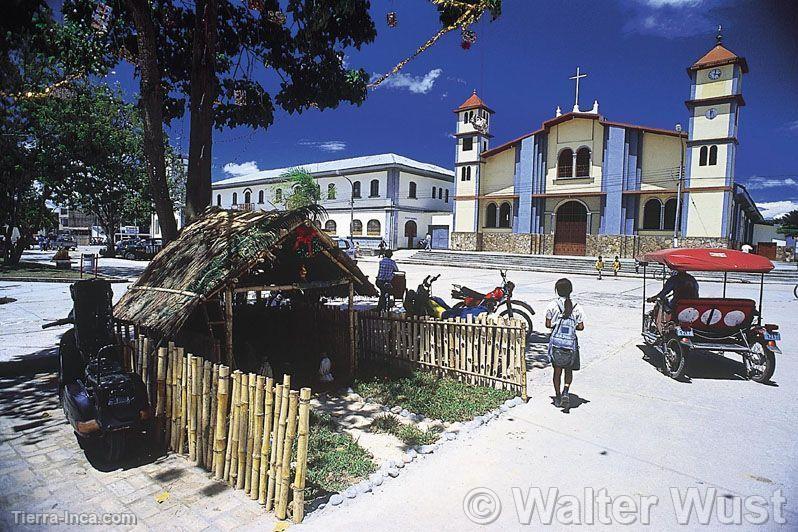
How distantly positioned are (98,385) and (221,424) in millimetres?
1243

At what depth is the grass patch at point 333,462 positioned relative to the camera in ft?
12.6

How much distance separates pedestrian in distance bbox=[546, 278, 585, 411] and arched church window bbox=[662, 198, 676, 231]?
2891cm

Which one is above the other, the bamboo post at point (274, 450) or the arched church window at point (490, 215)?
the arched church window at point (490, 215)

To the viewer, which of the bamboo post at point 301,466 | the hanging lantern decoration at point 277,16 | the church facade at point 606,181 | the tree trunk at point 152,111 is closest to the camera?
the bamboo post at point 301,466

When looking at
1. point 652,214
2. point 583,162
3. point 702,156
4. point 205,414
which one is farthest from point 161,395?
Result: point 583,162

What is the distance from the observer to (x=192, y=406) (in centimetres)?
425

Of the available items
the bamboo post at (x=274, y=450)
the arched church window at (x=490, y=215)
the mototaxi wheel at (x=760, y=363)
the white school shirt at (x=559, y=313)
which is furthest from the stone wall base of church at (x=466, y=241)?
the bamboo post at (x=274, y=450)

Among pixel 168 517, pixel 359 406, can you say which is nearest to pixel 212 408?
pixel 168 517

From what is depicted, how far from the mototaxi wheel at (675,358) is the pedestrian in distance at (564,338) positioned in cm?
220

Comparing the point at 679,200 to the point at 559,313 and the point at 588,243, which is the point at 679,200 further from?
the point at 559,313

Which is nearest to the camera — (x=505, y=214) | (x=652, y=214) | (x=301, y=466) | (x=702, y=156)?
(x=301, y=466)

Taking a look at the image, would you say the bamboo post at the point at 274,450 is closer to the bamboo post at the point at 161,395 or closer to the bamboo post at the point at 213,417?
the bamboo post at the point at 213,417

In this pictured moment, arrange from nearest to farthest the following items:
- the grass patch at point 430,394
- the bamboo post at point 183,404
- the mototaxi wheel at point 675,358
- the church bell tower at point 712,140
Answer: the bamboo post at point 183,404 → the grass patch at point 430,394 → the mototaxi wheel at point 675,358 → the church bell tower at point 712,140

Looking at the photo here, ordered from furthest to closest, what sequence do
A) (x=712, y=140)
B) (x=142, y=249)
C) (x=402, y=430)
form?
(x=142, y=249)
(x=712, y=140)
(x=402, y=430)
